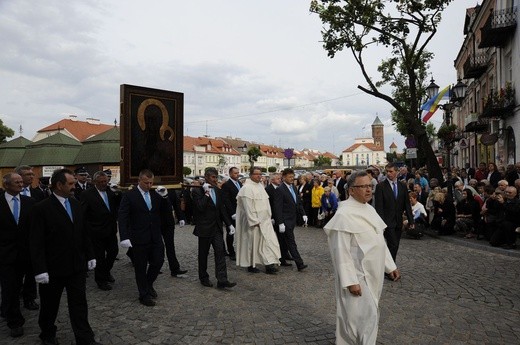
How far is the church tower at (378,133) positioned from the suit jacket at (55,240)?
154 meters

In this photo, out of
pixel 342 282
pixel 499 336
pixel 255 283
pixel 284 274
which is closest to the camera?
pixel 342 282

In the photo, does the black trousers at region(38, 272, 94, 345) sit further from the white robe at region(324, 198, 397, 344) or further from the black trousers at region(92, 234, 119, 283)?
the white robe at region(324, 198, 397, 344)

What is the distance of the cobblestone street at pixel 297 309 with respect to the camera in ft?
15.6

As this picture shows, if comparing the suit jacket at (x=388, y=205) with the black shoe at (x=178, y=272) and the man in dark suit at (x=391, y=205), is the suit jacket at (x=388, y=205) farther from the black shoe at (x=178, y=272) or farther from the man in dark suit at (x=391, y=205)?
the black shoe at (x=178, y=272)

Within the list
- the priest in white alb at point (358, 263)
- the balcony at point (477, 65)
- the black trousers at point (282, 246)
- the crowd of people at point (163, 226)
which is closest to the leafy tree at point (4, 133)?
the crowd of people at point (163, 226)

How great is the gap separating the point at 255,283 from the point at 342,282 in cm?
385

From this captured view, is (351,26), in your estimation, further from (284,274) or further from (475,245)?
(284,274)

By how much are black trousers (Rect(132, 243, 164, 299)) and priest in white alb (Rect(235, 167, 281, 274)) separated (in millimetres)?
2221

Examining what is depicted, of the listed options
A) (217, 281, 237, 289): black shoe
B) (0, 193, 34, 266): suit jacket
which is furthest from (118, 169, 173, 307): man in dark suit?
(0, 193, 34, 266): suit jacket

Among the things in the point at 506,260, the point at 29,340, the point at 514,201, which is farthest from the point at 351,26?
the point at 29,340

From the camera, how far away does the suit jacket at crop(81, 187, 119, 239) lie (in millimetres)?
7355

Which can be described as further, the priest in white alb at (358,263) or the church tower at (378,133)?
the church tower at (378,133)

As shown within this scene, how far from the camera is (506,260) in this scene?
8594 mm

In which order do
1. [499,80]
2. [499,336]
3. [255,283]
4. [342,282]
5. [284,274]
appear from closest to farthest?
[342,282] < [499,336] < [255,283] < [284,274] < [499,80]
